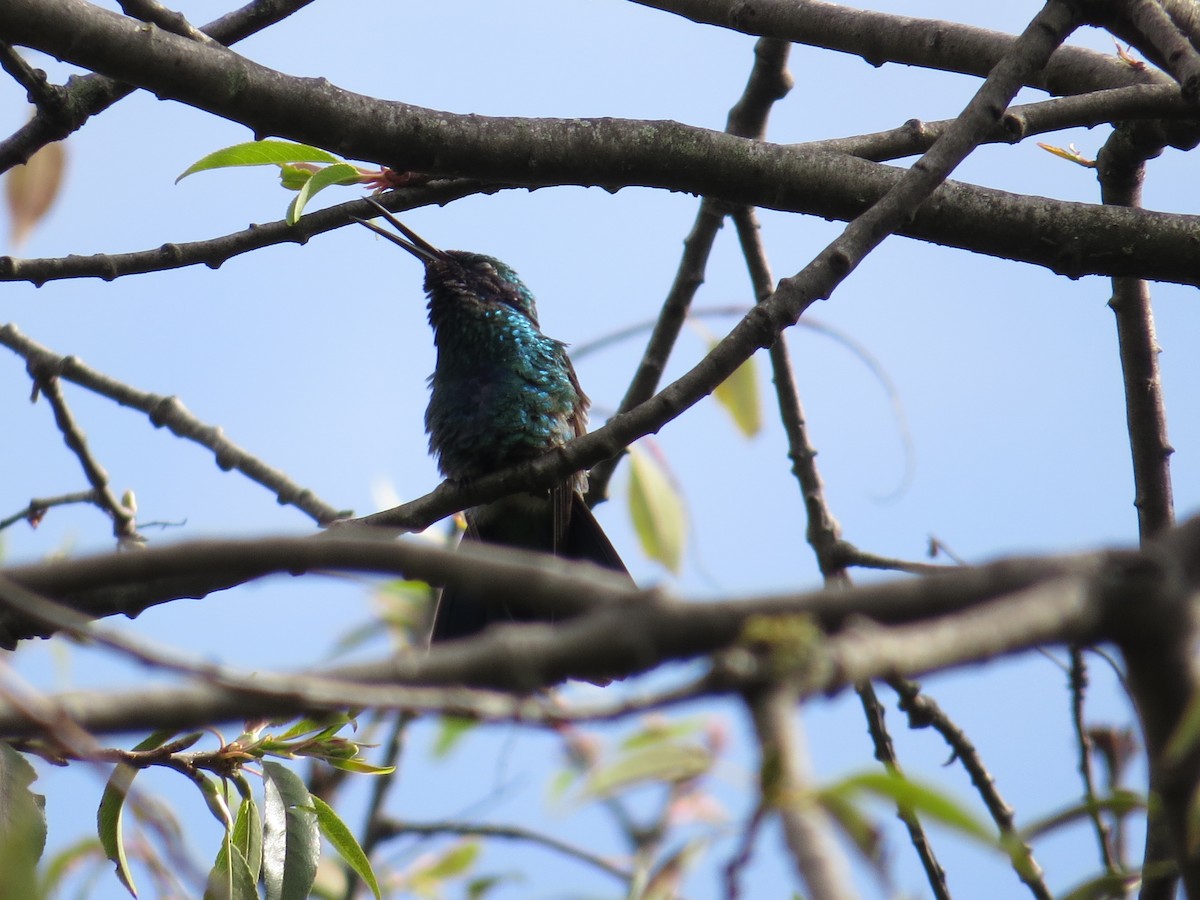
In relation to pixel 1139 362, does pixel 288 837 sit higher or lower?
lower

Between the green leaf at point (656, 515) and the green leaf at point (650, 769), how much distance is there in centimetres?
367

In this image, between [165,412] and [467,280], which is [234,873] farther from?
[467,280]

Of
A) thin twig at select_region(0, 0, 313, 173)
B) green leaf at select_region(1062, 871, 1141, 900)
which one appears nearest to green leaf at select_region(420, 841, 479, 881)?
thin twig at select_region(0, 0, 313, 173)

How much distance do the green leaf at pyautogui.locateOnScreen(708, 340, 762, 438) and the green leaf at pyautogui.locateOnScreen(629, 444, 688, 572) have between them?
41cm

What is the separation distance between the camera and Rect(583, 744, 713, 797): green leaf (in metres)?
1.54

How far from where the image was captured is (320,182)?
3240mm

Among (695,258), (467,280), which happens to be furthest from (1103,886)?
(467,280)

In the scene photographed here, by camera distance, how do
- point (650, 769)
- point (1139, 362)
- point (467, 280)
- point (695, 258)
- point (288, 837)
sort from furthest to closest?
point (467, 280) → point (695, 258) → point (1139, 362) → point (288, 837) → point (650, 769)

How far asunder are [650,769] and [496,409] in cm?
364

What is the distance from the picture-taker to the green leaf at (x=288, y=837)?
3.00m

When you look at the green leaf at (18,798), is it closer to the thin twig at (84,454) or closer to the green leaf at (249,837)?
the green leaf at (249,837)

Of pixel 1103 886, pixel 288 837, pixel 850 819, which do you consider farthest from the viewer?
pixel 288 837

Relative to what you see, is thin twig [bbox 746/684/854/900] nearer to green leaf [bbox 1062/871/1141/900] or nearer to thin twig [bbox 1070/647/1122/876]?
green leaf [bbox 1062/871/1141/900]

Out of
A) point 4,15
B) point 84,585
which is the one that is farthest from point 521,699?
point 4,15
